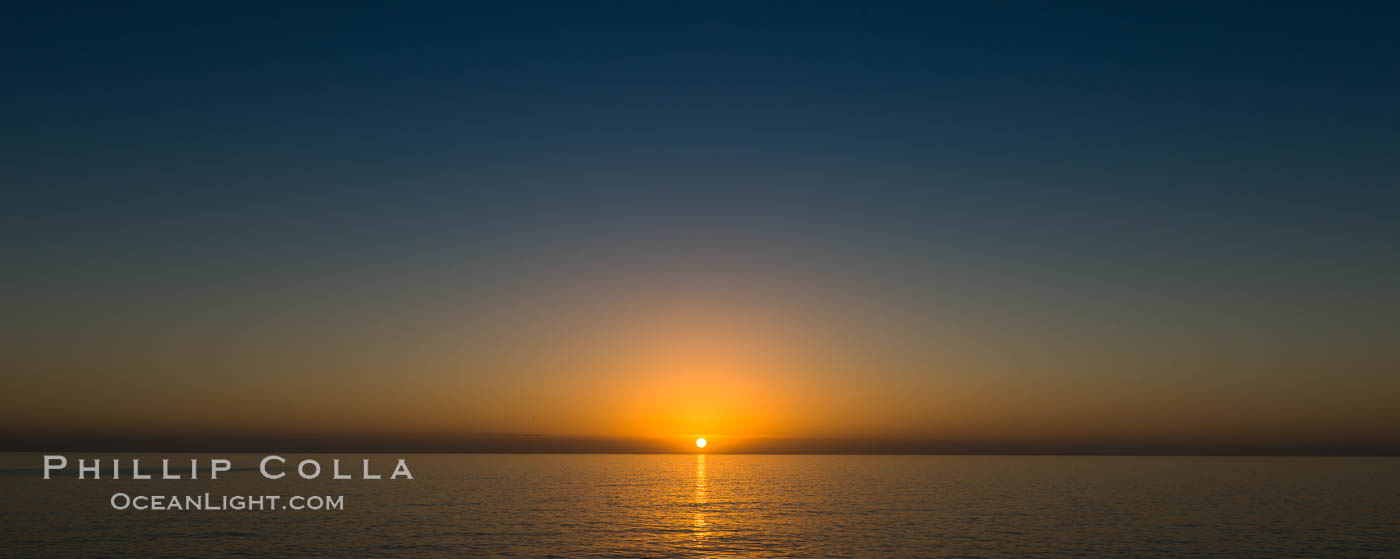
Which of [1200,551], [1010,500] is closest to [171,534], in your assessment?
[1200,551]

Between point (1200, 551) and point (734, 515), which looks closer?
point (1200, 551)

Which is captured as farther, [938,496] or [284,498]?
[938,496]

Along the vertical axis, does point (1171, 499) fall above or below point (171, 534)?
below

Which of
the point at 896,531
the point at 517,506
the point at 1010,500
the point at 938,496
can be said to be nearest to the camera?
the point at 896,531

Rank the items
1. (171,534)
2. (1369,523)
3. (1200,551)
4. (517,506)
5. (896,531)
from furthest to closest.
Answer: (517,506), (1369,523), (896,531), (171,534), (1200,551)

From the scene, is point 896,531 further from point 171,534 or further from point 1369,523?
point 171,534

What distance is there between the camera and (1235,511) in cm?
10606

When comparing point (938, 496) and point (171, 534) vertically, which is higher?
point (171, 534)

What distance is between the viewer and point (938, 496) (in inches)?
5413

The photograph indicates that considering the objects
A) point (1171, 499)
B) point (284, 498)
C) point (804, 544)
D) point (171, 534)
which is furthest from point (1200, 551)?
point (284, 498)

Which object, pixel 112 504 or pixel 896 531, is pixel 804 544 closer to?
pixel 896 531

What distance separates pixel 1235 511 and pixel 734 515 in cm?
5795

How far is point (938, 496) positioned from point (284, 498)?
9013cm

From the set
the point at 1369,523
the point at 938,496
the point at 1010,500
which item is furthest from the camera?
the point at 938,496
